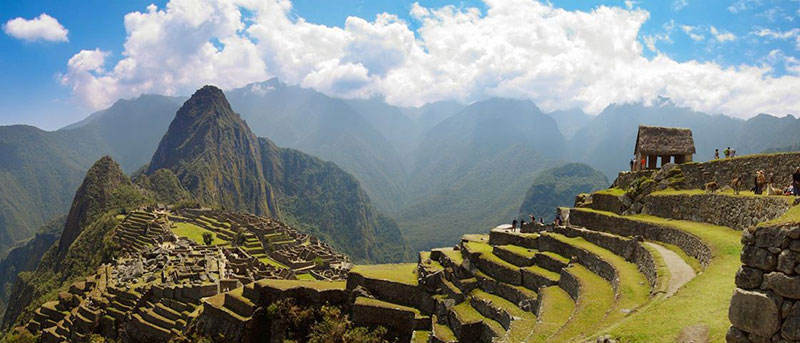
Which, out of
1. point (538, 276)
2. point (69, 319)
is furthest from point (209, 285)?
point (538, 276)

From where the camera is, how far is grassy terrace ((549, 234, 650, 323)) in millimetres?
10711

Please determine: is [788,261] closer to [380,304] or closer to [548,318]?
[548,318]

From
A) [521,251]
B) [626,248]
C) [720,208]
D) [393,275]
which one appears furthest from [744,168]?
[393,275]

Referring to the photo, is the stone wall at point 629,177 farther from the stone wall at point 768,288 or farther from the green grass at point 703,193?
the stone wall at point 768,288

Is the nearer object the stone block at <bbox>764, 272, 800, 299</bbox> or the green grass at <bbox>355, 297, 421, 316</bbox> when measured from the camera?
the stone block at <bbox>764, 272, 800, 299</bbox>

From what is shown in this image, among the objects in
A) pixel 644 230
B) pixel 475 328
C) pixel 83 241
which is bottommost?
pixel 83 241

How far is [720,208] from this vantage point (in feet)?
52.2

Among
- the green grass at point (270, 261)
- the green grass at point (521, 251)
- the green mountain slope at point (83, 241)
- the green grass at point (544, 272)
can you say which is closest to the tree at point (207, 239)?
the green grass at point (270, 261)

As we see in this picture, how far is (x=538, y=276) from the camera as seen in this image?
16.5 m

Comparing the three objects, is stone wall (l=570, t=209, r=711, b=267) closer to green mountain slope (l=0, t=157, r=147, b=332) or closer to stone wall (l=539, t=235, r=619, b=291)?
stone wall (l=539, t=235, r=619, b=291)

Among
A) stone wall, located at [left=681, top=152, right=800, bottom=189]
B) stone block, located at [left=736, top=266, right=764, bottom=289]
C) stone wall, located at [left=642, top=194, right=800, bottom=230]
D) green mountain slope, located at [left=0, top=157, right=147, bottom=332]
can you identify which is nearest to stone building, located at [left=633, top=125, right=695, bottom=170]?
stone wall, located at [left=681, top=152, right=800, bottom=189]

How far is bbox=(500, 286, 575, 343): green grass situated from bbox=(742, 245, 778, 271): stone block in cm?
669

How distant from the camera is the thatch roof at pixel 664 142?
23922 mm

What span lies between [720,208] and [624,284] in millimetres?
5724
